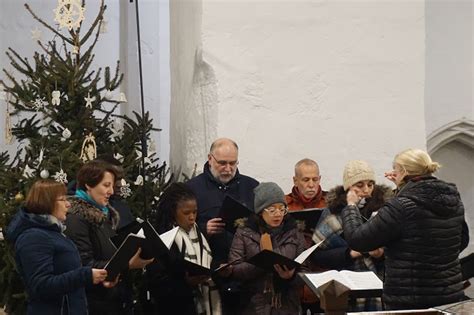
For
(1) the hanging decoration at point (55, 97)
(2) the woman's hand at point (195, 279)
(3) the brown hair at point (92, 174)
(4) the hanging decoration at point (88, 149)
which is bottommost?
(2) the woman's hand at point (195, 279)

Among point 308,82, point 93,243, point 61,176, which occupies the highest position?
point 308,82

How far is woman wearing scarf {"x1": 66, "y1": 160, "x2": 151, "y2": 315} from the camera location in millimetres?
5164

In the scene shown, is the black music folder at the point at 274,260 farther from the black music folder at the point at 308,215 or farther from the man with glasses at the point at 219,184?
the man with glasses at the point at 219,184

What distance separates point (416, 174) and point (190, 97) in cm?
333

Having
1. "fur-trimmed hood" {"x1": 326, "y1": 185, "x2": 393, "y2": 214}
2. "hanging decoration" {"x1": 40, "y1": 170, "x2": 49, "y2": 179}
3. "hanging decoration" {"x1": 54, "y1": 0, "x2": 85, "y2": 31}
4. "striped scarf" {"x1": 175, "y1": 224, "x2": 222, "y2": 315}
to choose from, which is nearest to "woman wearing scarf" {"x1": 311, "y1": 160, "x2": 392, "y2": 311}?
"fur-trimmed hood" {"x1": 326, "y1": 185, "x2": 393, "y2": 214}

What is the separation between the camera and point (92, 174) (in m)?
5.27

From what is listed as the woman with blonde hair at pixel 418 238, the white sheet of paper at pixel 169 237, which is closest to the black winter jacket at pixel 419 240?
the woman with blonde hair at pixel 418 238

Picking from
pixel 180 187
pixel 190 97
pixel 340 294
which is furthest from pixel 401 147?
pixel 340 294

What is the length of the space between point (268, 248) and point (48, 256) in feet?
5.05

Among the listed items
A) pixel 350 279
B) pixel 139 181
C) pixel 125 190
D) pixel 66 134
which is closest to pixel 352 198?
pixel 350 279

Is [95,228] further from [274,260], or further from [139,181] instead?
[139,181]

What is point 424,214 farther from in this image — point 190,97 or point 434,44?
point 434,44

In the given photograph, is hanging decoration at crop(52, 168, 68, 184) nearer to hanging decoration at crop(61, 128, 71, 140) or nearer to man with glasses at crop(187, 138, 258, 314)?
hanging decoration at crop(61, 128, 71, 140)

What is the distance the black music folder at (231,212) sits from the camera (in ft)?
19.0
